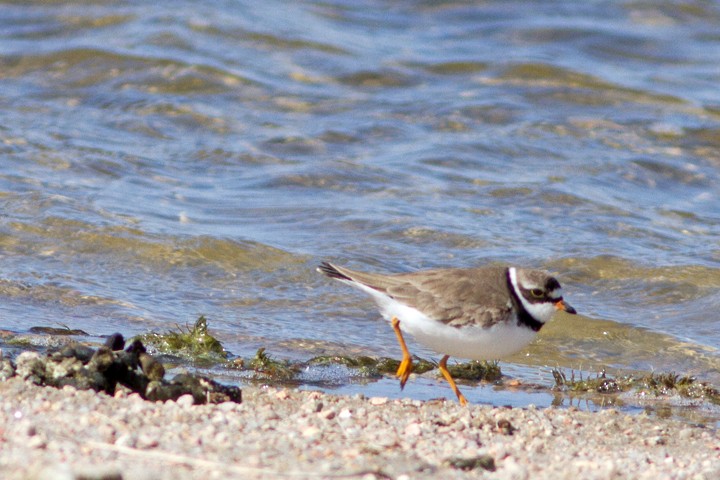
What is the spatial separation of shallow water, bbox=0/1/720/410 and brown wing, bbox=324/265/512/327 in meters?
0.68

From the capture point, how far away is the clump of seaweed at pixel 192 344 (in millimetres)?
6723

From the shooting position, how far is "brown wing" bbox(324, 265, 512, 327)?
5.91m

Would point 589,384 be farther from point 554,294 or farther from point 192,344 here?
point 192,344

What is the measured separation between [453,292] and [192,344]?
1.87 metres

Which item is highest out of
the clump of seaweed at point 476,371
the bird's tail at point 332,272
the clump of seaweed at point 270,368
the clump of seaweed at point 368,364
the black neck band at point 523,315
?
the bird's tail at point 332,272

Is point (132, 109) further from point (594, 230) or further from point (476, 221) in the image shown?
point (594, 230)

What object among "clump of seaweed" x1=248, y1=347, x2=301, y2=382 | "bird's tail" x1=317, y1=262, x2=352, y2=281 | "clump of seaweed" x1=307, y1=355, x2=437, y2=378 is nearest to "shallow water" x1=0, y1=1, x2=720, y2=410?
"clump of seaweed" x1=307, y1=355, x2=437, y2=378

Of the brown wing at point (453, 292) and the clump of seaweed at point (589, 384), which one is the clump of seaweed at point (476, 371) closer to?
the clump of seaweed at point (589, 384)

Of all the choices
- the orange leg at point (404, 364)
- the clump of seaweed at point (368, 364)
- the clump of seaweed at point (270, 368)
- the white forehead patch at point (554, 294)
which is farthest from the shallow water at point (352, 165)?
the white forehead patch at point (554, 294)

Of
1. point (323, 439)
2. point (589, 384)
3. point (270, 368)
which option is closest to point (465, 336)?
point (589, 384)

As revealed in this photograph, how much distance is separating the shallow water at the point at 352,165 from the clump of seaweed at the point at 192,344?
1.23ft

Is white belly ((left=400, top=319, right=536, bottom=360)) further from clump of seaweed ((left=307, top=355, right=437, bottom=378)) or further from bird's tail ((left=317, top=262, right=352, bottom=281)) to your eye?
clump of seaweed ((left=307, top=355, right=437, bottom=378))

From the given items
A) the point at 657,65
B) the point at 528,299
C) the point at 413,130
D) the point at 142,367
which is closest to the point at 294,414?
the point at 142,367

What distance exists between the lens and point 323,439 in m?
4.70
